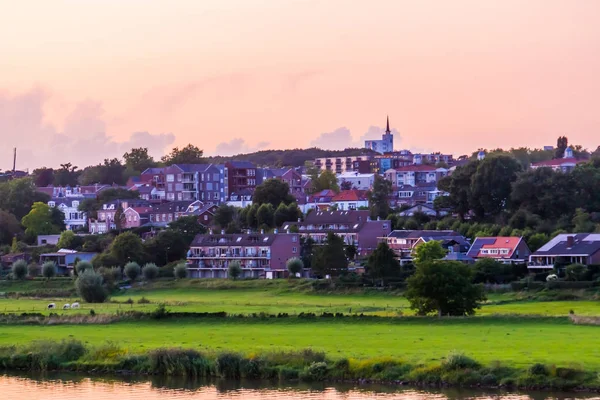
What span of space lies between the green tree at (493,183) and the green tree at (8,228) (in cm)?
5261

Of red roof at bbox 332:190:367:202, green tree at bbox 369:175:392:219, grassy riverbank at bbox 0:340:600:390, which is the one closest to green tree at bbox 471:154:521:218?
green tree at bbox 369:175:392:219

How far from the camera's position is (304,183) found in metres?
160

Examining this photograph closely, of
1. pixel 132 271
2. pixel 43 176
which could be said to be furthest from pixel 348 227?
pixel 43 176

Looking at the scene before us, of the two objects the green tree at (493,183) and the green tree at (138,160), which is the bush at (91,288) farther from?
the green tree at (138,160)

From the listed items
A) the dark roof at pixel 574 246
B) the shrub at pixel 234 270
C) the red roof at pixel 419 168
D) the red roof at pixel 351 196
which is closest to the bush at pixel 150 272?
the shrub at pixel 234 270

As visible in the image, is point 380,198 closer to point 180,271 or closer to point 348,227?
point 348,227

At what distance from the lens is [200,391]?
4300 centimetres

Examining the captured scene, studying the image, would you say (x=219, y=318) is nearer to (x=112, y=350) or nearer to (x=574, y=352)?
(x=112, y=350)

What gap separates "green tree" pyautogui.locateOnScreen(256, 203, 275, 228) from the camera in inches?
4747

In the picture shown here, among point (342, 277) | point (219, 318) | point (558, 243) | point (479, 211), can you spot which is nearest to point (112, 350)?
point (219, 318)

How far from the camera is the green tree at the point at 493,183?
363 ft

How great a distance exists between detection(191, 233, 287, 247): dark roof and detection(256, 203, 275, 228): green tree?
8.30 m

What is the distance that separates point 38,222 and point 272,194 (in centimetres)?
2798

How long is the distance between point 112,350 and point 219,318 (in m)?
11.6
